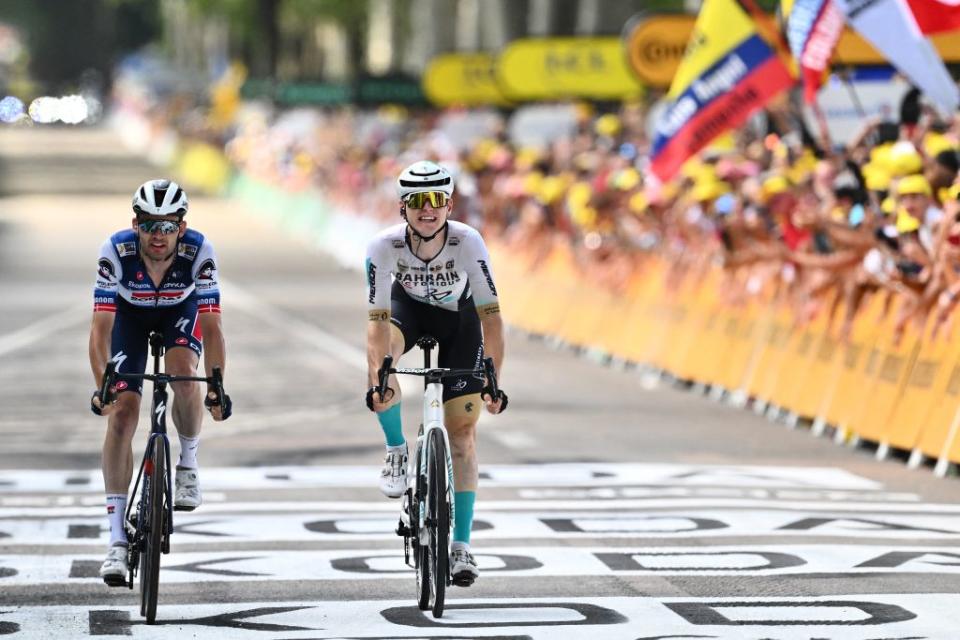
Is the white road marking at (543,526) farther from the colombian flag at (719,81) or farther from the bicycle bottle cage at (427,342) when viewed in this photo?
the colombian flag at (719,81)

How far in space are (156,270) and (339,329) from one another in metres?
16.8

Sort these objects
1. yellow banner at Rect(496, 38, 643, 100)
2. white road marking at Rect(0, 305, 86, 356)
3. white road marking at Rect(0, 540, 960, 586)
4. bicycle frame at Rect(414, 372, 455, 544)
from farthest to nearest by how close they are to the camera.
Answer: yellow banner at Rect(496, 38, 643, 100) → white road marking at Rect(0, 305, 86, 356) → white road marking at Rect(0, 540, 960, 586) → bicycle frame at Rect(414, 372, 455, 544)

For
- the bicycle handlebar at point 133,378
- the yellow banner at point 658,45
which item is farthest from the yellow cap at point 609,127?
the bicycle handlebar at point 133,378

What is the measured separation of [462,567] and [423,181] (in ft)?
5.33

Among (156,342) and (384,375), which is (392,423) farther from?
(156,342)

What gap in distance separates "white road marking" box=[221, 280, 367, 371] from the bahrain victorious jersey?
12.0m

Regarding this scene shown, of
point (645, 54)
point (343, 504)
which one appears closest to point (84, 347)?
point (645, 54)

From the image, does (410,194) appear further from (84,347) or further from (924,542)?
(84,347)

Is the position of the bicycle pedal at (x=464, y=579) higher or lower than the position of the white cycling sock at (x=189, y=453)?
lower

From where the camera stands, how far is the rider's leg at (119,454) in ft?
32.5

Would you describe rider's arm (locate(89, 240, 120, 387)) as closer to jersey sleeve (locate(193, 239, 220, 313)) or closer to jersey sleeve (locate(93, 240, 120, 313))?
jersey sleeve (locate(93, 240, 120, 313))

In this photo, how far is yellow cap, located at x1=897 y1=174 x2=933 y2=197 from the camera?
15.1 metres

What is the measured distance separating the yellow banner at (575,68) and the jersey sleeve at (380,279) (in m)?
25.4

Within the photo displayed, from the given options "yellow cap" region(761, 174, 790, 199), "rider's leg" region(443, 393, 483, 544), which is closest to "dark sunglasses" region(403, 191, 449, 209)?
"rider's leg" region(443, 393, 483, 544)
